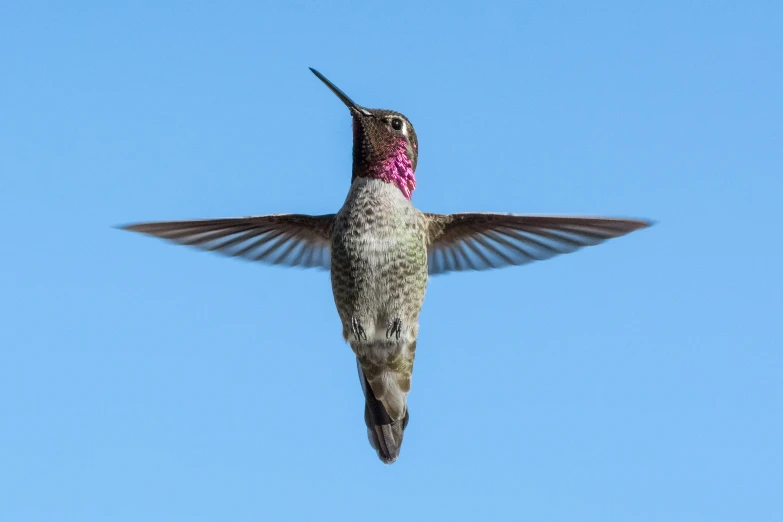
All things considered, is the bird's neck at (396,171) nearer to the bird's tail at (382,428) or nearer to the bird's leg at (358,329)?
the bird's leg at (358,329)

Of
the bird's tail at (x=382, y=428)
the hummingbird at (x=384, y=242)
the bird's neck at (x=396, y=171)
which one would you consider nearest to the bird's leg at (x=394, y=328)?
the hummingbird at (x=384, y=242)

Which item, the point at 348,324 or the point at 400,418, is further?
the point at 400,418

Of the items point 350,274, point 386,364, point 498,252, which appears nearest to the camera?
point 350,274

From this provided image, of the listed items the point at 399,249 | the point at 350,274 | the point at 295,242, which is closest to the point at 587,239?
the point at 399,249

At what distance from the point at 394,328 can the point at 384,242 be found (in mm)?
571

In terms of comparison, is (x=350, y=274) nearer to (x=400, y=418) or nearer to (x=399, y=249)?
(x=399, y=249)

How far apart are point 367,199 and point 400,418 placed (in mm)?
1561

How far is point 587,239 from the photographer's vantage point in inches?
205

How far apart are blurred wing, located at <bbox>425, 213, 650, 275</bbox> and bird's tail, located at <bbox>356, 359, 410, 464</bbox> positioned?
1.05m

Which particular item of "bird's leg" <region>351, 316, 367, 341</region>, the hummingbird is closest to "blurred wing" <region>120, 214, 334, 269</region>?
the hummingbird

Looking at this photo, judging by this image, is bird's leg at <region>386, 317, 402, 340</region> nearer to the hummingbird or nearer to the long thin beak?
the hummingbird

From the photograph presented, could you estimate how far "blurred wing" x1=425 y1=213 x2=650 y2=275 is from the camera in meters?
5.21

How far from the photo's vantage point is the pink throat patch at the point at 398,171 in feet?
17.8

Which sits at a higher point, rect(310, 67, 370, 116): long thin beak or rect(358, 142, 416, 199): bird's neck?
rect(310, 67, 370, 116): long thin beak
